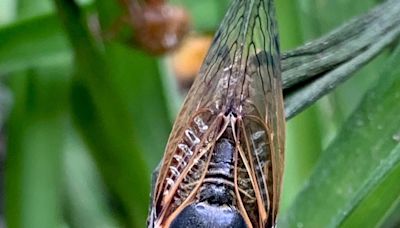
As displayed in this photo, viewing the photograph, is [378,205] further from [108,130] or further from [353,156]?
[108,130]

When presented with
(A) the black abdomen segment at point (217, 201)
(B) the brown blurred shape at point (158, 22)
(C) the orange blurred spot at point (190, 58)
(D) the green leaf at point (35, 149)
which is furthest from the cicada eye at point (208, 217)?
(C) the orange blurred spot at point (190, 58)

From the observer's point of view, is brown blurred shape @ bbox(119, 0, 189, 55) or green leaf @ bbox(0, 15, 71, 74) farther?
brown blurred shape @ bbox(119, 0, 189, 55)

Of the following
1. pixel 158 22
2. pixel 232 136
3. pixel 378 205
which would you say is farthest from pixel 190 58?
pixel 378 205

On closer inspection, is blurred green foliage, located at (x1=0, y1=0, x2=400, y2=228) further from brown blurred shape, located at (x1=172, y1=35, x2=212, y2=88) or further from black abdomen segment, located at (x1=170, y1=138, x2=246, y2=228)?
brown blurred shape, located at (x1=172, y1=35, x2=212, y2=88)

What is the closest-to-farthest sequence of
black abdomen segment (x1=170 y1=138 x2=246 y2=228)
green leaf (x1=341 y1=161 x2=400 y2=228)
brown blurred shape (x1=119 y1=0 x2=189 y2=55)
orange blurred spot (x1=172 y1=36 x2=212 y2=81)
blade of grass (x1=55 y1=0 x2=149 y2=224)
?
green leaf (x1=341 y1=161 x2=400 y2=228)
black abdomen segment (x1=170 y1=138 x2=246 y2=228)
blade of grass (x1=55 y1=0 x2=149 y2=224)
brown blurred shape (x1=119 y1=0 x2=189 y2=55)
orange blurred spot (x1=172 y1=36 x2=212 y2=81)

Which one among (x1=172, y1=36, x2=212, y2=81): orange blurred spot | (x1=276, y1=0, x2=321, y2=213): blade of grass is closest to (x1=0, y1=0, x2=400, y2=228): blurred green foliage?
(x1=276, y1=0, x2=321, y2=213): blade of grass

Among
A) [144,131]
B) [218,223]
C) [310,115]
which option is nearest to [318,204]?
[218,223]

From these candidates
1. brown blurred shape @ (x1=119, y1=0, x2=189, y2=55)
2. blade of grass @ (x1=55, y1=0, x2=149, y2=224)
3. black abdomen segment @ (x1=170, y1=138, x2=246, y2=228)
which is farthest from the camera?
brown blurred shape @ (x1=119, y1=0, x2=189, y2=55)

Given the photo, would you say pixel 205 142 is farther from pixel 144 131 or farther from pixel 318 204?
pixel 144 131
